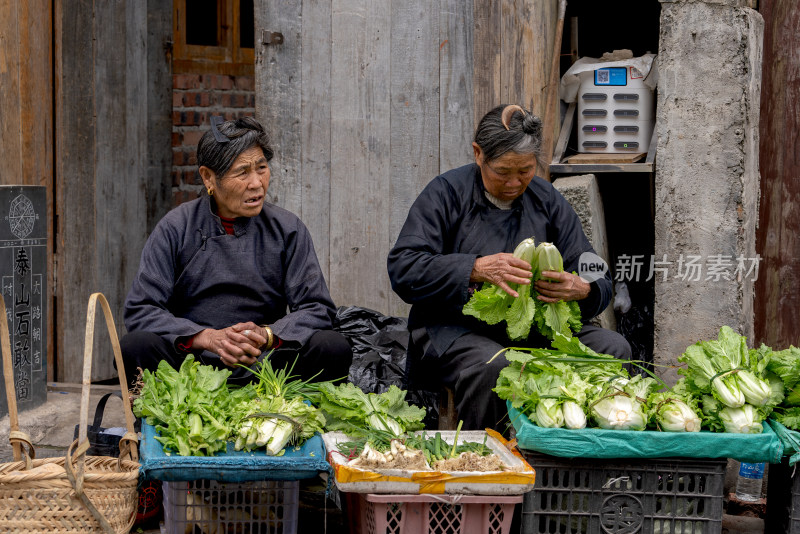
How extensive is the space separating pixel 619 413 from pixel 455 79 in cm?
239

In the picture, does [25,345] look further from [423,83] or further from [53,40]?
[423,83]

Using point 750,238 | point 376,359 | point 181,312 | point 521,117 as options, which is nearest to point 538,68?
point 521,117

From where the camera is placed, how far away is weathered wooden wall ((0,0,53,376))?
208 inches

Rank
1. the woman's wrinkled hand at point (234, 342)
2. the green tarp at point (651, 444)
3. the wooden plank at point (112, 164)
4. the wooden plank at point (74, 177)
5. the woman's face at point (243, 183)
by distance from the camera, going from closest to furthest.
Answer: the green tarp at point (651, 444) < the woman's wrinkled hand at point (234, 342) < the woman's face at point (243, 183) < the wooden plank at point (74, 177) < the wooden plank at point (112, 164)

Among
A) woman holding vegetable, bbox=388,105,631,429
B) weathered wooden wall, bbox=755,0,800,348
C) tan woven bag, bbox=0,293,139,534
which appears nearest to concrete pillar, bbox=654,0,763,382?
weathered wooden wall, bbox=755,0,800,348

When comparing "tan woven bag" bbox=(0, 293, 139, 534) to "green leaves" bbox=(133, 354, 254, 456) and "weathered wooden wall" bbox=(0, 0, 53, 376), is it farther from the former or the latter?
"weathered wooden wall" bbox=(0, 0, 53, 376)

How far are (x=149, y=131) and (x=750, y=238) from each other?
4018 mm

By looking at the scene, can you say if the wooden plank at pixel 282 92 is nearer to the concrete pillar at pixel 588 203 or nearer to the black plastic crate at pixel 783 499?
the concrete pillar at pixel 588 203

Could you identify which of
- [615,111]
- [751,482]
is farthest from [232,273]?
[751,482]

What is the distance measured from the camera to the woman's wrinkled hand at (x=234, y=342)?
4.04 metres

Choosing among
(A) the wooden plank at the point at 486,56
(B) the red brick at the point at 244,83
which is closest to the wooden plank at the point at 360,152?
(A) the wooden plank at the point at 486,56

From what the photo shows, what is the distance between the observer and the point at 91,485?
3.25 meters

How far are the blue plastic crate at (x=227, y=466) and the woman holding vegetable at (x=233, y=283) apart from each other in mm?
705

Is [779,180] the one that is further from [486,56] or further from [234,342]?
[234,342]
